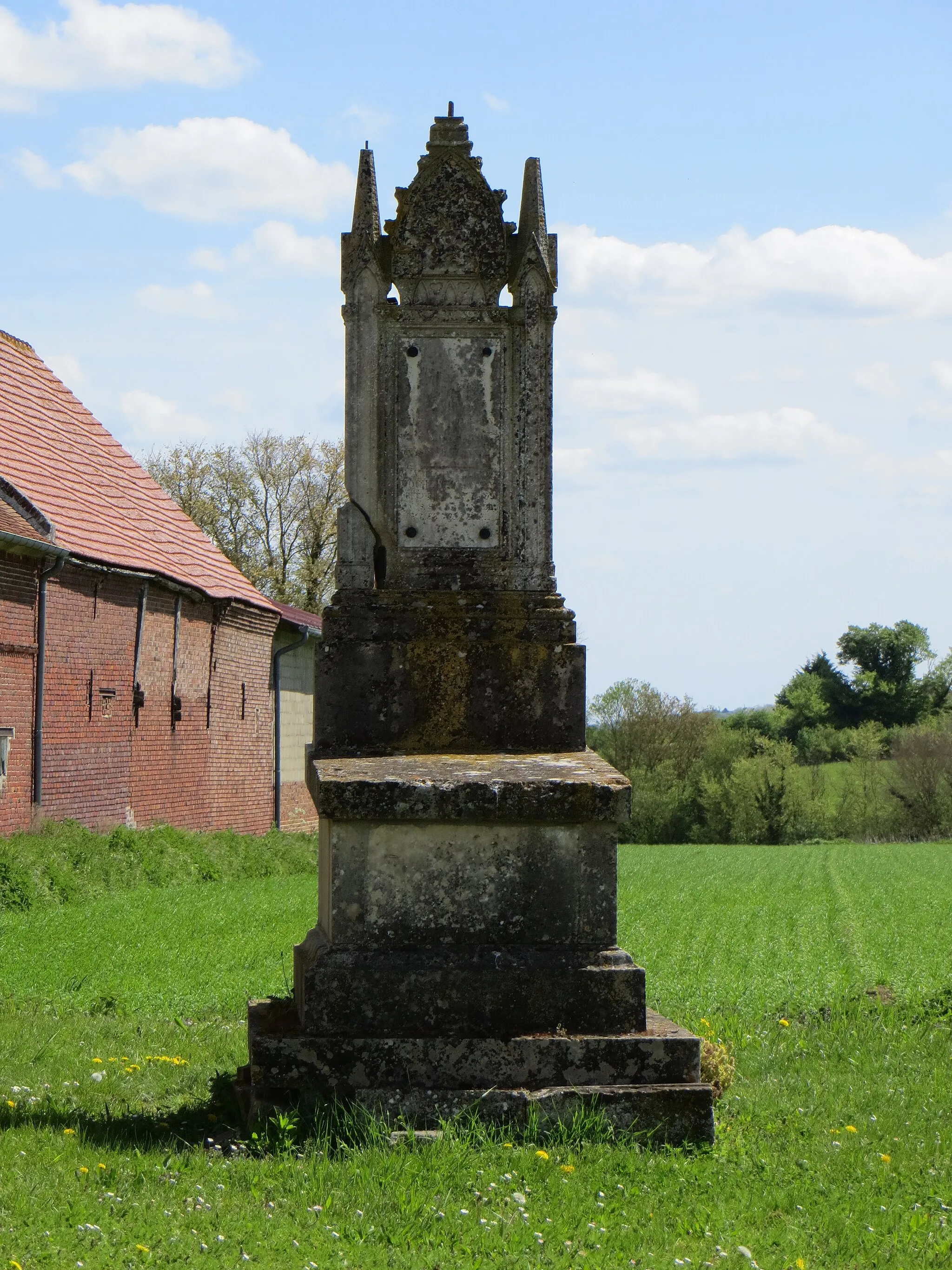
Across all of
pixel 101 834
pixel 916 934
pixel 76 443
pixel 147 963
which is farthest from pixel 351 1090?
pixel 76 443

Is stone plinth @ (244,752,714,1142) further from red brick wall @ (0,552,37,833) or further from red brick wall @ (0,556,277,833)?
red brick wall @ (0,556,277,833)

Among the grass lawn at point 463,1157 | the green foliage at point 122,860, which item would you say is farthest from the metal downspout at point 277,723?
the grass lawn at point 463,1157

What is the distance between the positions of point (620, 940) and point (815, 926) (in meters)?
4.09

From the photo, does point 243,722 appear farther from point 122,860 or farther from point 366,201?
point 366,201

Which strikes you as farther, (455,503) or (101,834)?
(101,834)

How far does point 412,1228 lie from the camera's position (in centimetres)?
423

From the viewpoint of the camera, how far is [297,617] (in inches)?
1142

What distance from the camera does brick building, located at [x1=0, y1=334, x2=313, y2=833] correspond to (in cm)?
1766

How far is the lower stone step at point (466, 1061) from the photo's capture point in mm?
5184

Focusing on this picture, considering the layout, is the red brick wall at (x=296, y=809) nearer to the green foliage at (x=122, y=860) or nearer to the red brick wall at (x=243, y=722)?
the red brick wall at (x=243, y=722)

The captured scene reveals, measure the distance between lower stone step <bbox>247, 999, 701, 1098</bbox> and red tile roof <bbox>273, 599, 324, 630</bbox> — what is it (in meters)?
21.0

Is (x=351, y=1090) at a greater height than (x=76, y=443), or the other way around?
(x=76, y=443)

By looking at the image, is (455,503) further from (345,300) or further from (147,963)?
(147,963)

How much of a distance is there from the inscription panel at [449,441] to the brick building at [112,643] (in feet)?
36.8
